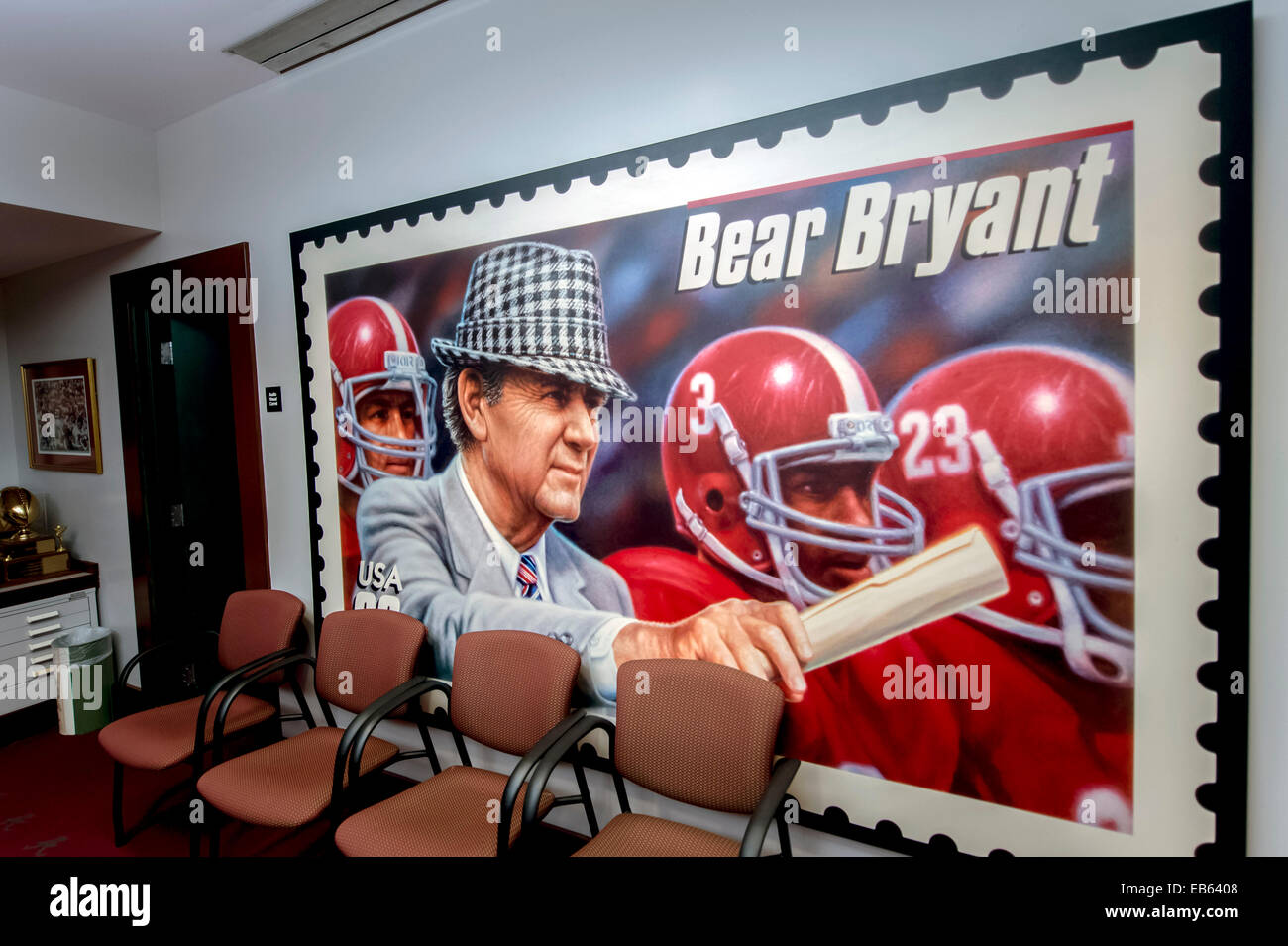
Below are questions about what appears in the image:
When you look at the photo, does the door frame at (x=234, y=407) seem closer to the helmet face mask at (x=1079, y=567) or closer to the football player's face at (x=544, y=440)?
the football player's face at (x=544, y=440)

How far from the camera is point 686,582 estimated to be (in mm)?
2092

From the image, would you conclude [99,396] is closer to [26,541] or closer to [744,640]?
[26,541]

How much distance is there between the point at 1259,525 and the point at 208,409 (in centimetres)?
459

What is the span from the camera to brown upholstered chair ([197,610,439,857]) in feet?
7.04

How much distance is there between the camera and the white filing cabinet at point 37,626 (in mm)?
3580

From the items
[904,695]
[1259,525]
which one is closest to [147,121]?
[904,695]

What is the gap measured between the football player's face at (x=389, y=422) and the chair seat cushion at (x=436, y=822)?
1.18 m

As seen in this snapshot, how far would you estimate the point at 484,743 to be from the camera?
2.32 metres

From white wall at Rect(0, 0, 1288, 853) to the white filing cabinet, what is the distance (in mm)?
135

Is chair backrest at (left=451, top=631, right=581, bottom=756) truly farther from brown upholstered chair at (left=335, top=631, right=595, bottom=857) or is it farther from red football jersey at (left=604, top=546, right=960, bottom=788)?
red football jersey at (left=604, top=546, right=960, bottom=788)

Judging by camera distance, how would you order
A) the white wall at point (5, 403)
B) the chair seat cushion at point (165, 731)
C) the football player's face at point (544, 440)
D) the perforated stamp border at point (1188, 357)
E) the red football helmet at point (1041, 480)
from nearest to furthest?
the perforated stamp border at point (1188, 357) → the red football helmet at point (1041, 480) → the football player's face at point (544, 440) → the chair seat cushion at point (165, 731) → the white wall at point (5, 403)

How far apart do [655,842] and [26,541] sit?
4.13 meters

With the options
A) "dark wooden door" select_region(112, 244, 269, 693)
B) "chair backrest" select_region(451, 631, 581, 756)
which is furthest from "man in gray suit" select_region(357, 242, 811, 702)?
"dark wooden door" select_region(112, 244, 269, 693)

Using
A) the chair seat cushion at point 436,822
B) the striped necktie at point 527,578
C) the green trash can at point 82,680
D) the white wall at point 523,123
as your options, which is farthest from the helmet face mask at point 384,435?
the green trash can at point 82,680
